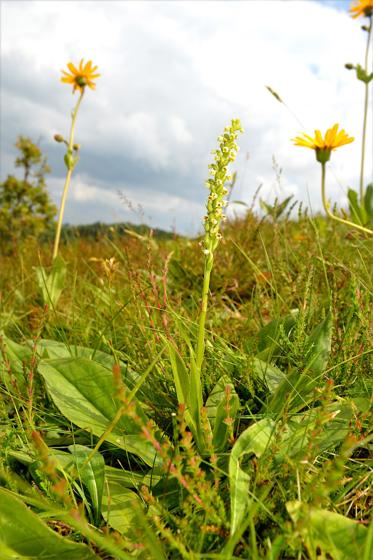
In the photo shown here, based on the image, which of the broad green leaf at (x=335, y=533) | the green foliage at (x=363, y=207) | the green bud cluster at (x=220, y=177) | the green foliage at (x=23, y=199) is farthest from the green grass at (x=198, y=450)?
the green foliage at (x=23, y=199)

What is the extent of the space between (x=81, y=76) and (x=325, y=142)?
2132 millimetres

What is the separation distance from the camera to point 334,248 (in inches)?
116

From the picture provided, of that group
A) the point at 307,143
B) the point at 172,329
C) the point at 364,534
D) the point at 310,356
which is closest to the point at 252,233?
the point at 307,143

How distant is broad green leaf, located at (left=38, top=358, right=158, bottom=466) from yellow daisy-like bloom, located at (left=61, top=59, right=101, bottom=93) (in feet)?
8.59

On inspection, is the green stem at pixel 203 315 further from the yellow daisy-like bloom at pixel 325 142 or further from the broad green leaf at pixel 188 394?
the yellow daisy-like bloom at pixel 325 142

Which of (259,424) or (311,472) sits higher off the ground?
(259,424)

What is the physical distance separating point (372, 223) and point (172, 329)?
2.04 metres

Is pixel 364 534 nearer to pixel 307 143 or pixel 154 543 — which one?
pixel 154 543

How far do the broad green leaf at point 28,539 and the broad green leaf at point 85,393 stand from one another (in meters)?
0.35

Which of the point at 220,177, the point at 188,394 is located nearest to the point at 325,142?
the point at 220,177

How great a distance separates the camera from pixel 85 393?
1417 millimetres

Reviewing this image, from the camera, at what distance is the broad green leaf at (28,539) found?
98 cm

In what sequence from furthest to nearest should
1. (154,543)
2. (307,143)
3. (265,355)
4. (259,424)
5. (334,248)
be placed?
1. (334,248)
2. (307,143)
3. (265,355)
4. (259,424)
5. (154,543)

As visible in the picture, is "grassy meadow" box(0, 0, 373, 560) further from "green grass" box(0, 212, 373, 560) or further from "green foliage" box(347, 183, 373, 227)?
"green foliage" box(347, 183, 373, 227)
